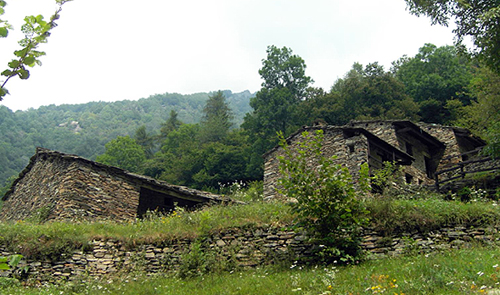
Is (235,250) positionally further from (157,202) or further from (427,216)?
(157,202)

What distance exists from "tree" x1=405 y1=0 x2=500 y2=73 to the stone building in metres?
11.8

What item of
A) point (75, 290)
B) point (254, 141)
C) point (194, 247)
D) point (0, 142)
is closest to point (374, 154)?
point (194, 247)

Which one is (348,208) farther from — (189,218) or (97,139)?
(97,139)

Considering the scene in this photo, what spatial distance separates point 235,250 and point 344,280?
4.16 m

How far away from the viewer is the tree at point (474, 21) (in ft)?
49.8

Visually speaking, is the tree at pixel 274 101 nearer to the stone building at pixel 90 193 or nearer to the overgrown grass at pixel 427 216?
the stone building at pixel 90 193

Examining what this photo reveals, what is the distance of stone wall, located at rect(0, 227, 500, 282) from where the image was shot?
11.5m

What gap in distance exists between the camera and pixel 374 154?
21906mm

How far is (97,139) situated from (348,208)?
78.5 meters

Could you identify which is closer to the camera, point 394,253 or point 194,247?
point 394,253

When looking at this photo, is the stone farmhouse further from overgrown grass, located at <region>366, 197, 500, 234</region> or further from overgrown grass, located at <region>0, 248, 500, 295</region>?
overgrown grass, located at <region>0, 248, 500, 295</region>

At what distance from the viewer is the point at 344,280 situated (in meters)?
9.29

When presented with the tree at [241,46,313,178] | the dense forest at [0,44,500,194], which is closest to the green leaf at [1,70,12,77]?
the dense forest at [0,44,500,194]

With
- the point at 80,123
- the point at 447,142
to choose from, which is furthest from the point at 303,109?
the point at 80,123
